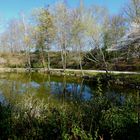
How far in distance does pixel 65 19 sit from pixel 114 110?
2209 inches

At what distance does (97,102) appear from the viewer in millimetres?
10617

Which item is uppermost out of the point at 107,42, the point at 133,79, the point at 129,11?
the point at 129,11

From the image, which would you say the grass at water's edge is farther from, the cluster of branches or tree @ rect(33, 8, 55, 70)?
tree @ rect(33, 8, 55, 70)

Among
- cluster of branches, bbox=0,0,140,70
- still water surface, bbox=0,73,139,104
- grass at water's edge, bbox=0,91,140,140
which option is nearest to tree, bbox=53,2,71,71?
cluster of branches, bbox=0,0,140,70

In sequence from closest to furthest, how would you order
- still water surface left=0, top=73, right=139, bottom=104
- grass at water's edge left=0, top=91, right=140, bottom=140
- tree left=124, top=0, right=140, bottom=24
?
1. grass at water's edge left=0, top=91, right=140, bottom=140
2. still water surface left=0, top=73, right=139, bottom=104
3. tree left=124, top=0, right=140, bottom=24

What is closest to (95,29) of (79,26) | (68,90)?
(79,26)

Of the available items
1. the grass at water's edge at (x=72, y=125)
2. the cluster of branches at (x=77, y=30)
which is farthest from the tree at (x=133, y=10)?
the grass at water's edge at (x=72, y=125)

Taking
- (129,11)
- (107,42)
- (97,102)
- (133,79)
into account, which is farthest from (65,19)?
(97,102)

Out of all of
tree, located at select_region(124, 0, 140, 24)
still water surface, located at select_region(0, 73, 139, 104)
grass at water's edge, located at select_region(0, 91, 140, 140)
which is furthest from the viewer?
tree, located at select_region(124, 0, 140, 24)

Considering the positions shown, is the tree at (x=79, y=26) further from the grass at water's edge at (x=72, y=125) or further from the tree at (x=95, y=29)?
the grass at water's edge at (x=72, y=125)

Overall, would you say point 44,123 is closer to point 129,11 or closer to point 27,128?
point 27,128

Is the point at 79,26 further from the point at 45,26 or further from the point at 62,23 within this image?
the point at 45,26

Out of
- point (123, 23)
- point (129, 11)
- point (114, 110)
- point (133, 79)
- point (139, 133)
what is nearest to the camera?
point (139, 133)

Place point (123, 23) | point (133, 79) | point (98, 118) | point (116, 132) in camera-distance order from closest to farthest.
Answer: point (116, 132) < point (98, 118) < point (133, 79) < point (123, 23)
